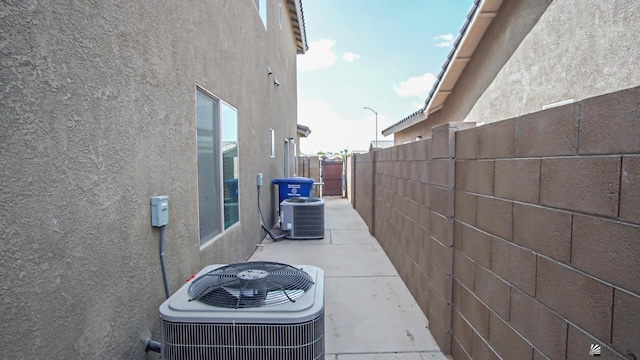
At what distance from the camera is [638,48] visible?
129 inches

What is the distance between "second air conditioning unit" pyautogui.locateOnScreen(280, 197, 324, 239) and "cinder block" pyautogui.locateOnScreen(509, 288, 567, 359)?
493 cm

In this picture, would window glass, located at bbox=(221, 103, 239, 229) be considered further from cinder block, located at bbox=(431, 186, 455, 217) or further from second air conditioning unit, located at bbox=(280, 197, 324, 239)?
cinder block, located at bbox=(431, 186, 455, 217)

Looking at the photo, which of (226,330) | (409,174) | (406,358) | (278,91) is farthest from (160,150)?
(278,91)

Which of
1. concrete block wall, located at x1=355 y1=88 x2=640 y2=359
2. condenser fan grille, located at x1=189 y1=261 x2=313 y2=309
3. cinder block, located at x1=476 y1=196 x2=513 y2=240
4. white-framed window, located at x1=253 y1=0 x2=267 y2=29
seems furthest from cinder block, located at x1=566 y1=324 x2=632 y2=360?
white-framed window, located at x1=253 y1=0 x2=267 y2=29

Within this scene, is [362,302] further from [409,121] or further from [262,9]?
[409,121]

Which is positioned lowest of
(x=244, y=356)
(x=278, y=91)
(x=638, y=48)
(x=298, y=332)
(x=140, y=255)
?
(x=244, y=356)

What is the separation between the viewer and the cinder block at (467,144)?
2381 mm

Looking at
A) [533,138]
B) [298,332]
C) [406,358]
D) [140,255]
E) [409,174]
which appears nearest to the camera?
[298,332]

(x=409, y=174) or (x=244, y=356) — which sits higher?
(x=409, y=174)

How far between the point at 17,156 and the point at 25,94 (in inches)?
8.9

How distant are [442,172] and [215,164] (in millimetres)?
2320

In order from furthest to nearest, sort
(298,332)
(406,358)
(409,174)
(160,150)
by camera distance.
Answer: (409,174)
(406,358)
(160,150)
(298,332)

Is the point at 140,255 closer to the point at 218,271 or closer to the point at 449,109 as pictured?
the point at 218,271

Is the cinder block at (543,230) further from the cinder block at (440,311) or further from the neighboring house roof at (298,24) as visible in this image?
the neighboring house roof at (298,24)
